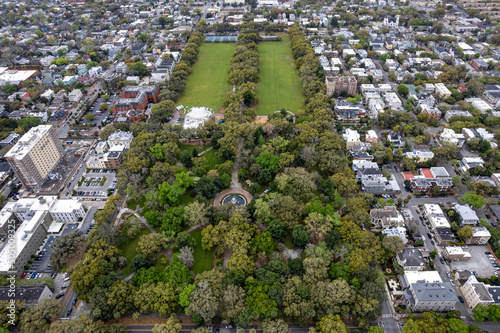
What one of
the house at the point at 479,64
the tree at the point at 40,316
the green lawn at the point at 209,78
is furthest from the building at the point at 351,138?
the tree at the point at 40,316

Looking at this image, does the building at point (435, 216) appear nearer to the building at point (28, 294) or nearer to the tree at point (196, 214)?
the tree at point (196, 214)

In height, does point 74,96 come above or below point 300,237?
above

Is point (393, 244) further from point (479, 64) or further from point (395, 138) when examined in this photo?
point (479, 64)

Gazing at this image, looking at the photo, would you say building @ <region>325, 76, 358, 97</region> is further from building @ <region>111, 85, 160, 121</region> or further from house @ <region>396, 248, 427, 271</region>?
house @ <region>396, 248, 427, 271</region>

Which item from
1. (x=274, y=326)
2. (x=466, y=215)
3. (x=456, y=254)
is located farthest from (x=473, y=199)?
(x=274, y=326)

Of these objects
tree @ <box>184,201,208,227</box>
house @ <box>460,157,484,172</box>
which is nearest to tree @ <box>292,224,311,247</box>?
tree @ <box>184,201,208,227</box>

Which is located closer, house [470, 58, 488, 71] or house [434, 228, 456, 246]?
house [434, 228, 456, 246]

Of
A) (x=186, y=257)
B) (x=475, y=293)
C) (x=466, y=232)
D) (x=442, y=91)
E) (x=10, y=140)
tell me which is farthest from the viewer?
(x=442, y=91)
